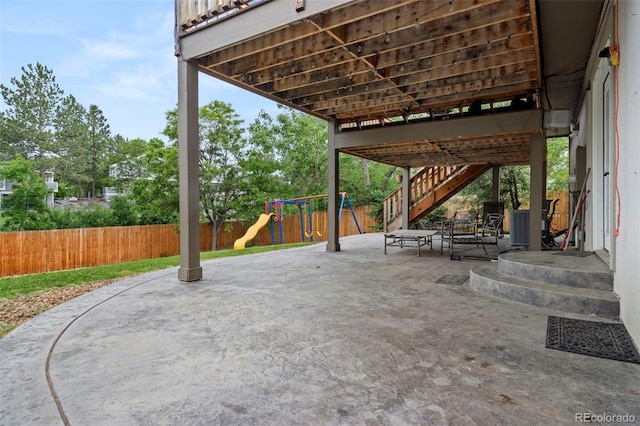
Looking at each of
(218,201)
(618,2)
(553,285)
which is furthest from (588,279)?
(218,201)

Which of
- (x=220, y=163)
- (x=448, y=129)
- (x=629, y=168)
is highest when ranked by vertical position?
(x=220, y=163)

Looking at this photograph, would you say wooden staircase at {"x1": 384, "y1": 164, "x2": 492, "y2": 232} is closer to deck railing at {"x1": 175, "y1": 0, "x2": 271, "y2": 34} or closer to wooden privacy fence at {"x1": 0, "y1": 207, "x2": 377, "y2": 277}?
wooden privacy fence at {"x1": 0, "y1": 207, "x2": 377, "y2": 277}

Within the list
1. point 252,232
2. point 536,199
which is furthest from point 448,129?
point 252,232

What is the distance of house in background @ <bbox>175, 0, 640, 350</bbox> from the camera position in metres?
2.73

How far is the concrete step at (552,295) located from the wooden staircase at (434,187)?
7621 mm

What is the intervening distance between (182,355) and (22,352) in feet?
3.56

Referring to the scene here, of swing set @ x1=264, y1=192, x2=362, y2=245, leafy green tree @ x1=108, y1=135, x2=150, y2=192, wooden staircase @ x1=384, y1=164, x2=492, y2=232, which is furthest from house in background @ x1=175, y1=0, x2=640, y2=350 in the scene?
leafy green tree @ x1=108, y1=135, x2=150, y2=192

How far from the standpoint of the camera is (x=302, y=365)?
196 cm

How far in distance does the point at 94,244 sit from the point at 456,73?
11249 mm

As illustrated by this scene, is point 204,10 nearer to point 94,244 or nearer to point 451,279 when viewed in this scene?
point 451,279

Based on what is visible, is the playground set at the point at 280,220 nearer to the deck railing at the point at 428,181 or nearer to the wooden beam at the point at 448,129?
the deck railing at the point at 428,181

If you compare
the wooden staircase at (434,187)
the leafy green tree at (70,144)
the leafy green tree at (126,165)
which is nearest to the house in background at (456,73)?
the wooden staircase at (434,187)

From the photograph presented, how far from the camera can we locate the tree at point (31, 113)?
18.8 m

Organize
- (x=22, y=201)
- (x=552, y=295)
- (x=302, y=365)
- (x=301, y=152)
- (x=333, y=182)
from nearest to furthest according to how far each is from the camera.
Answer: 1. (x=302, y=365)
2. (x=552, y=295)
3. (x=333, y=182)
4. (x=22, y=201)
5. (x=301, y=152)
